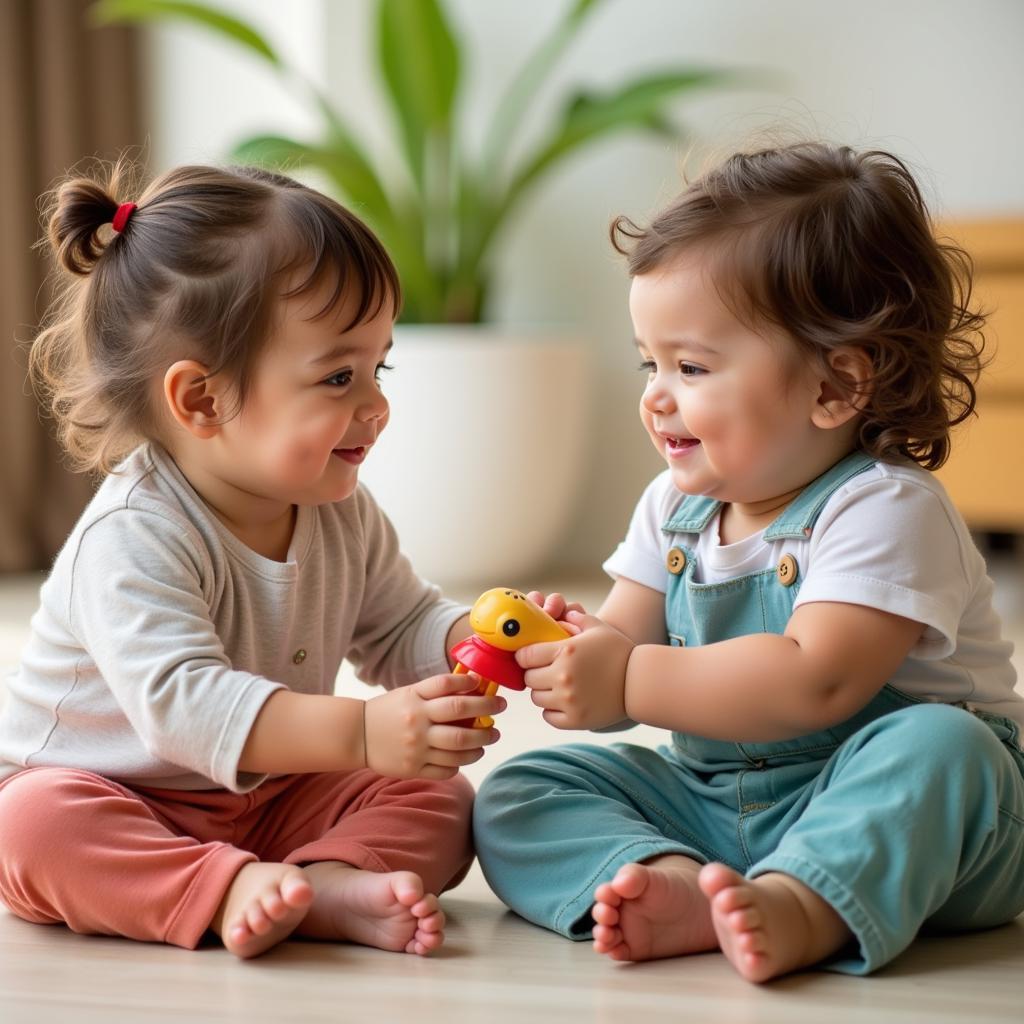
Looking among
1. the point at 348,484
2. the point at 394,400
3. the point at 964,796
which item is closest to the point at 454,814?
the point at 348,484

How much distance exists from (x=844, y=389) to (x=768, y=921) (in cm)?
37

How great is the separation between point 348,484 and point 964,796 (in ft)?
1.60

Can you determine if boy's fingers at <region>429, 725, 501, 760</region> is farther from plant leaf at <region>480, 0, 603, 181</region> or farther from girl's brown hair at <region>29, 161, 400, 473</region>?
plant leaf at <region>480, 0, 603, 181</region>

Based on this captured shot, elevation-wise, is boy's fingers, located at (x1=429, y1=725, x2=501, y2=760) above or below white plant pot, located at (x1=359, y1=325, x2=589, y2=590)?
above

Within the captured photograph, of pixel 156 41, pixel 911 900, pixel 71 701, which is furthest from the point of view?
pixel 156 41

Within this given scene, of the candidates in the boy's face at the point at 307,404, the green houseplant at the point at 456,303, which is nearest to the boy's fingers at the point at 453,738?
the boy's face at the point at 307,404

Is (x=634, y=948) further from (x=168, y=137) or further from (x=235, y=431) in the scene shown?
(x=168, y=137)

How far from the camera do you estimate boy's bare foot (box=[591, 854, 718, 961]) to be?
912mm

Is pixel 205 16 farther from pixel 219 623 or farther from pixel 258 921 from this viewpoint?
pixel 258 921

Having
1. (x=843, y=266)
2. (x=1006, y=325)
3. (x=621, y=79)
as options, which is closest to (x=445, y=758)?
(x=843, y=266)

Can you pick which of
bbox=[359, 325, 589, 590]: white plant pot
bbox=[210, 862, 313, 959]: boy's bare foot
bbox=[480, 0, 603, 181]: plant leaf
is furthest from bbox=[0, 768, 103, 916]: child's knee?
bbox=[480, 0, 603, 181]: plant leaf

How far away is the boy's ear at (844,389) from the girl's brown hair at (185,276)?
326 millimetres

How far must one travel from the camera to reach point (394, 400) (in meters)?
2.64

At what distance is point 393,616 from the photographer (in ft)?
4.07
